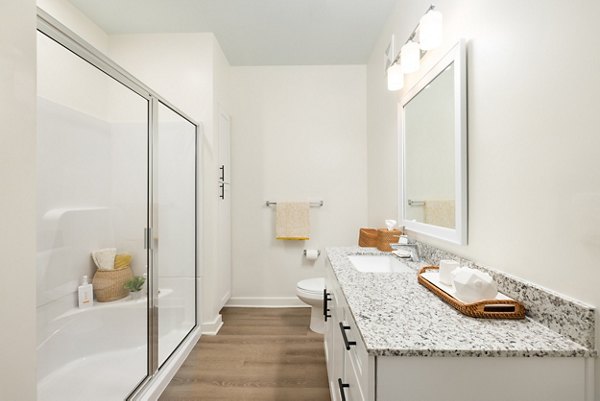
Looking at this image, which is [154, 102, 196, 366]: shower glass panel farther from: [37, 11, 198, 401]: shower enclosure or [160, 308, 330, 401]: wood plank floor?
[160, 308, 330, 401]: wood plank floor

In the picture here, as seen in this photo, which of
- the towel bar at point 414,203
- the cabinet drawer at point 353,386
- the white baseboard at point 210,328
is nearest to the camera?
the cabinet drawer at point 353,386

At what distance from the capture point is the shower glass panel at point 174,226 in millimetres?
1834

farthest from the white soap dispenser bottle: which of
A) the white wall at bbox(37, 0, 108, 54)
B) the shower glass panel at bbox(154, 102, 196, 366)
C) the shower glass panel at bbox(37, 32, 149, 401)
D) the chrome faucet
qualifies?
the white wall at bbox(37, 0, 108, 54)

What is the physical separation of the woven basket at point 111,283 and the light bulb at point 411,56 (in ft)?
6.18

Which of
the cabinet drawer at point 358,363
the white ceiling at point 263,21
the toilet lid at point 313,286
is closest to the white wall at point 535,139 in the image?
the cabinet drawer at point 358,363

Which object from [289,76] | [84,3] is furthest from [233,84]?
[84,3]

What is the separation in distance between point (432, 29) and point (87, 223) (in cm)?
184

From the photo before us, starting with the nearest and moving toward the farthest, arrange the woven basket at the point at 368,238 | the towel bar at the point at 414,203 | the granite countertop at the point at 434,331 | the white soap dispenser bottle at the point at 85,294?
the granite countertop at the point at 434,331 → the white soap dispenser bottle at the point at 85,294 → the towel bar at the point at 414,203 → the woven basket at the point at 368,238

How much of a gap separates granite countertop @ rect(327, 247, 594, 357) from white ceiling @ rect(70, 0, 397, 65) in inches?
79.3

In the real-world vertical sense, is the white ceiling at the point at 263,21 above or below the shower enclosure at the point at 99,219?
above

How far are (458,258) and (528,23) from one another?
2.78 feet

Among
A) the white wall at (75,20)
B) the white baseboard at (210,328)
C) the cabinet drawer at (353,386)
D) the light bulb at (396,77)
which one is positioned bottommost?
the white baseboard at (210,328)

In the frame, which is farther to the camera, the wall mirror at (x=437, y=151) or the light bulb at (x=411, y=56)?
the light bulb at (x=411, y=56)

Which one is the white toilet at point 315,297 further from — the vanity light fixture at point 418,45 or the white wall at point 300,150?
the vanity light fixture at point 418,45
